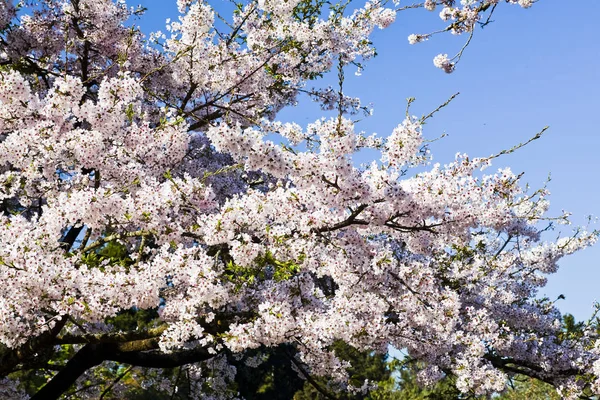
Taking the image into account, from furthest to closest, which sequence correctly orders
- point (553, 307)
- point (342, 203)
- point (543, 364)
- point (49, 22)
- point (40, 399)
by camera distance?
point (553, 307) → point (543, 364) → point (49, 22) → point (40, 399) → point (342, 203)

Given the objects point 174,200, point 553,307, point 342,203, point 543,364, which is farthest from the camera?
point 553,307

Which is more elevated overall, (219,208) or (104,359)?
(219,208)

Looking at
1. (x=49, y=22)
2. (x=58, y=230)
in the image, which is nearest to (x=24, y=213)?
(x=49, y=22)

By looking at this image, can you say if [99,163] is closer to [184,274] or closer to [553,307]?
[184,274]

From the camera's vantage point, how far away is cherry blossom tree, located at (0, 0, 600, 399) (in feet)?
19.3

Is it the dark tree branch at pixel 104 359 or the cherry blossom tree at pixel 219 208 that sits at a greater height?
the cherry blossom tree at pixel 219 208

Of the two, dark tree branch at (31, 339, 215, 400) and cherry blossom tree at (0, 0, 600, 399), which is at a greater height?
cherry blossom tree at (0, 0, 600, 399)

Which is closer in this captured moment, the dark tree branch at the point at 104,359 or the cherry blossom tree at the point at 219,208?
the cherry blossom tree at the point at 219,208

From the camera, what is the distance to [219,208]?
8055mm

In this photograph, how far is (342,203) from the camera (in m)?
5.98

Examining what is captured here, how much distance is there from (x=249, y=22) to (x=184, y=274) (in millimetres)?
6628

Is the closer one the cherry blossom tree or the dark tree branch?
the cherry blossom tree

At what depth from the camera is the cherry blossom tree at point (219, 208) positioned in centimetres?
589

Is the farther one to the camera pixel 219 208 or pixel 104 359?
pixel 104 359
